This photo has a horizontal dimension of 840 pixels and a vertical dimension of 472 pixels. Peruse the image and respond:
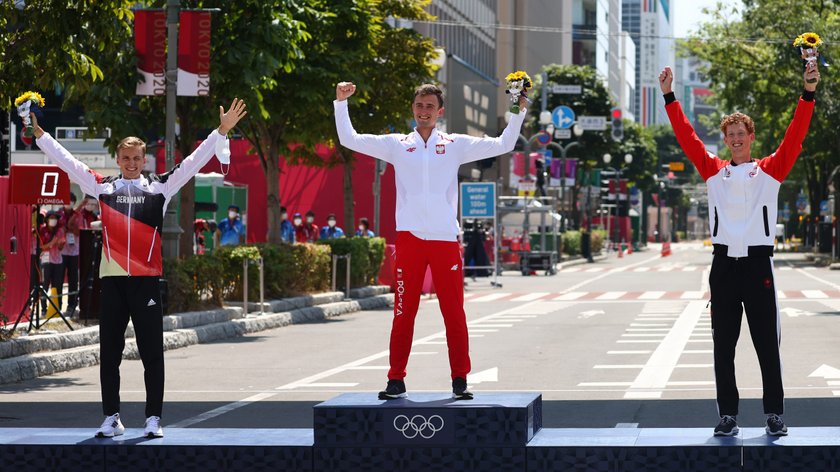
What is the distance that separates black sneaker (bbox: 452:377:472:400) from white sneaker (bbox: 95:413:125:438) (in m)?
1.87

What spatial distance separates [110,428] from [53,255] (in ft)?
46.4

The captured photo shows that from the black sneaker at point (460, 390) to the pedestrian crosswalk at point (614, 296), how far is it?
23685 mm

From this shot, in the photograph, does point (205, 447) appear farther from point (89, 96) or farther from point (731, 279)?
point (89, 96)

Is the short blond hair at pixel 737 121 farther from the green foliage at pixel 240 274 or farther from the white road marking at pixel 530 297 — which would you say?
the white road marking at pixel 530 297

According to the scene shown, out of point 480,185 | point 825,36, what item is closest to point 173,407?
point 480,185

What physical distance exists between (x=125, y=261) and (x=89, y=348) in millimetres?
9024

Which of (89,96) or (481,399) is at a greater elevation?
(89,96)

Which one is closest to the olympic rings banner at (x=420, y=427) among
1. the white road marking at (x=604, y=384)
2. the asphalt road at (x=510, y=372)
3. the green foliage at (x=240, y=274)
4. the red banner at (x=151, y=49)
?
the asphalt road at (x=510, y=372)

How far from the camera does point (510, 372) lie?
51.1 feet

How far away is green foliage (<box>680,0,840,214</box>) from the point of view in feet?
187

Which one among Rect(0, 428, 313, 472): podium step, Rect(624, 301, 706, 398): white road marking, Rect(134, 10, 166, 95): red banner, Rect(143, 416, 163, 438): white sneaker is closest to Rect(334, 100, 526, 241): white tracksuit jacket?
Rect(0, 428, 313, 472): podium step

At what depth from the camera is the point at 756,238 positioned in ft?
26.0

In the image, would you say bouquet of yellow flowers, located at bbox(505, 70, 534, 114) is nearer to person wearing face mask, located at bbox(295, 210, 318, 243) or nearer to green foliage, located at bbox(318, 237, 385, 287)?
green foliage, located at bbox(318, 237, 385, 287)

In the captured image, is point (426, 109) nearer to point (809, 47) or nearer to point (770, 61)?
point (809, 47)
